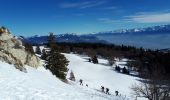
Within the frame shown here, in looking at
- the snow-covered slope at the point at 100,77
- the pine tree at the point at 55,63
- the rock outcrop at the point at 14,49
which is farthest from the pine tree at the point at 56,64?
the snow-covered slope at the point at 100,77

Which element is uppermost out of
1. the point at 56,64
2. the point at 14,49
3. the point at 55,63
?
the point at 14,49

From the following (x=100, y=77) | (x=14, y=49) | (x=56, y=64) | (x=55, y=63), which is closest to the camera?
(x=14, y=49)

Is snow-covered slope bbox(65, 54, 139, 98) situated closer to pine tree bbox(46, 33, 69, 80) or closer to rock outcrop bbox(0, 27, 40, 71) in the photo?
pine tree bbox(46, 33, 69, 80)

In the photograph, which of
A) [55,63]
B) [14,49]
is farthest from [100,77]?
[14,49]

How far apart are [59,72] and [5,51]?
18681 mm

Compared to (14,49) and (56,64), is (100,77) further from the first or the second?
(14,49)

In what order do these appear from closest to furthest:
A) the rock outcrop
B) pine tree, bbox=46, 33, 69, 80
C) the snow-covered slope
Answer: the rock outcrop < pine tree, bbox=46, 33, 69, 80 < the snow-covered slope

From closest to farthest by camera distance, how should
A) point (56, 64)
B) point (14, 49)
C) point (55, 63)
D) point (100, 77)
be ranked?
point (14, 49)
point (56, 64)
point (55, 63)
point (100, 77)

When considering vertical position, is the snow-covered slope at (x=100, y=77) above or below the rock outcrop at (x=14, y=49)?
below

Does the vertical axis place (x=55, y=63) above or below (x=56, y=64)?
above

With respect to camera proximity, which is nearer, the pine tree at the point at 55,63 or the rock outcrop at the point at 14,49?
the rock outcrop at the point at 14,49

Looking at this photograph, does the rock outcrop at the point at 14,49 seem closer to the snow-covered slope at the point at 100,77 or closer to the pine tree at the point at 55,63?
the pine tree at the point at 55,63

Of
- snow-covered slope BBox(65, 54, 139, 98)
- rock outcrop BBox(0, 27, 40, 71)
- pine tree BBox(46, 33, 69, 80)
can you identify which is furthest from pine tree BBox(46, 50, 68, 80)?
snow-covered slope BBox(65, 54, 139, 98)

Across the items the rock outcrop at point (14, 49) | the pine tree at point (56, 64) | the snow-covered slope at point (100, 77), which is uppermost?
the rock outcrop at point (14, 49)
